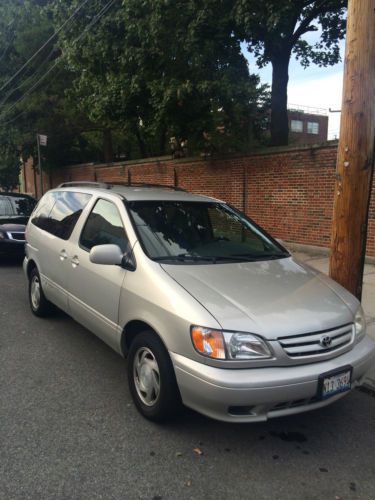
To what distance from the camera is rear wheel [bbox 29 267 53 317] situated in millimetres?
5430

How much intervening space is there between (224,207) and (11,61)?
2013 cm

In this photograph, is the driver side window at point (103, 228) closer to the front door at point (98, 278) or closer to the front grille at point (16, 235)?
the front door at point (98, 278)

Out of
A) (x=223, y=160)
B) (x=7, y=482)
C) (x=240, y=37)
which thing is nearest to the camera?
(x=7, y=482)

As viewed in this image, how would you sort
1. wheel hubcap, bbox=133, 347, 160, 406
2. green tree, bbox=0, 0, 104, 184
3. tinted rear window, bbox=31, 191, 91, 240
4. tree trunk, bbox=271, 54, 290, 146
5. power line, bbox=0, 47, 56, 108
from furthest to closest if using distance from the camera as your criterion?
power line, bbox=0, 47, 56, 108, green tree, bbox=0, 0, 104, 184, tree trunk, bbox=271, 54, 290, 146, tinted rear window, bbox=31, 191, 91, 240, wheel hubcap, bbox=133, 347, 160, 406

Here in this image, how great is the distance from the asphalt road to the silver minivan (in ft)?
1.00

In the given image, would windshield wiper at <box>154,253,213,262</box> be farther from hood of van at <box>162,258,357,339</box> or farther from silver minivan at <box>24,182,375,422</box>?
hood of van at <box>162,258,357,339</box>

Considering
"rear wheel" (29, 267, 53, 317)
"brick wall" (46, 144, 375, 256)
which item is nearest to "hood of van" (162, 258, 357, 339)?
"rear wheel" (29, 267, 53, 317)

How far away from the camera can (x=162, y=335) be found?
116 inches

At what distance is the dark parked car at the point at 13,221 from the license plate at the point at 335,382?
7697 millimetres

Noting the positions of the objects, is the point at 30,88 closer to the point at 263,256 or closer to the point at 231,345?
the point at 263,256

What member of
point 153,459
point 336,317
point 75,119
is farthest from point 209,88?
point 75,119

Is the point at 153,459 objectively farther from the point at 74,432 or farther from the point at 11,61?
the point at 11,61

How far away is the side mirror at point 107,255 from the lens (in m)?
3.42

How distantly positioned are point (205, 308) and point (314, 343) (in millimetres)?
741
